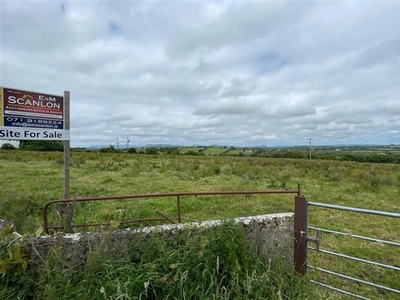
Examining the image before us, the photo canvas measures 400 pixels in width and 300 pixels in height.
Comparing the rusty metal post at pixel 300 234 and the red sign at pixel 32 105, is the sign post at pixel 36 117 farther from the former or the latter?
the rusty metal post at pixel 300 234

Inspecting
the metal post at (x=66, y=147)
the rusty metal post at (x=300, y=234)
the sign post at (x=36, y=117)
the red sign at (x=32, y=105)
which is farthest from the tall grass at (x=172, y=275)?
the red sign at (x=32, y=105)

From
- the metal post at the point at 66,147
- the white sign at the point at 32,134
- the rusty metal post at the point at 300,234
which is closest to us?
the rusty metal post at the point at 300,234

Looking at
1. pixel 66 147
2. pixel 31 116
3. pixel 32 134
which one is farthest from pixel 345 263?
pixel 31 116

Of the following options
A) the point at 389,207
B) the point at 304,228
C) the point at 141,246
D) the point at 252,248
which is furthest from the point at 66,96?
the point at 389,207

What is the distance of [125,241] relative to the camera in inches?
114

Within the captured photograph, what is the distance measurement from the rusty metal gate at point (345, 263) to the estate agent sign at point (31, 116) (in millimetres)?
4797

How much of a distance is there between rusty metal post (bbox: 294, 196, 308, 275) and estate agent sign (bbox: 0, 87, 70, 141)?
4.71m

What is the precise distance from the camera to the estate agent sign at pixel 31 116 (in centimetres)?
464

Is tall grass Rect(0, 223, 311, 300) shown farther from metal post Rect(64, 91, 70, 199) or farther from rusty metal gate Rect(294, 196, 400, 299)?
Result: metal post Rect(64, 91, 70, 199)

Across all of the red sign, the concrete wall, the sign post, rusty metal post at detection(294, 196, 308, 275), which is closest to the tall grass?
the concrete wall

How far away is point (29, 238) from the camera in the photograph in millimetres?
2654

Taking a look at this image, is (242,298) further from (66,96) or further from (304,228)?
(66,96)

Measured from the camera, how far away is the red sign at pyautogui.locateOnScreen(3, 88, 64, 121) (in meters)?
4.68

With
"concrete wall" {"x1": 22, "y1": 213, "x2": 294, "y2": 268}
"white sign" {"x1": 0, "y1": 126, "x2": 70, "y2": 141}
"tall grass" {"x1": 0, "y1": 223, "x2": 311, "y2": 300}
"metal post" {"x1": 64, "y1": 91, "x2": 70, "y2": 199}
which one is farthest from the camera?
"metal post" {"x1": 64, "y1": 91, "x2": 70, "y2": 199}
